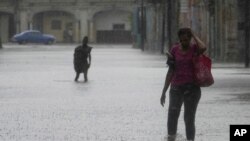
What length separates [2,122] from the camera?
18.5 meters

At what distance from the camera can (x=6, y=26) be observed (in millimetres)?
115000

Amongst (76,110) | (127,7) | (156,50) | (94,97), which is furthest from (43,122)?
(127,7)

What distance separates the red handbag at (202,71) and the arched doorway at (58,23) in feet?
325

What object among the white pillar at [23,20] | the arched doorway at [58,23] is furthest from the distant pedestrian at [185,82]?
the arched doorway at [58,23]

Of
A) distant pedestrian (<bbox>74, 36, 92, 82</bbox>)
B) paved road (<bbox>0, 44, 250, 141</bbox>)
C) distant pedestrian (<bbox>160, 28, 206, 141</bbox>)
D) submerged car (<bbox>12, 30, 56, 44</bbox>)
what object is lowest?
submerged car (<bbox>12, 30, 56, 44</bbox>)

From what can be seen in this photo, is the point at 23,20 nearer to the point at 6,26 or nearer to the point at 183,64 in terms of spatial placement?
the point at 6,26

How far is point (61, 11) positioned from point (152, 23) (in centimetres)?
3686

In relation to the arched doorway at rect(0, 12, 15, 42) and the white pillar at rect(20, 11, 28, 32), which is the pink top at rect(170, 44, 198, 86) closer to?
the white pillar at rect(20, 11, 28, 32)

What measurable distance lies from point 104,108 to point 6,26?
94.3 metres

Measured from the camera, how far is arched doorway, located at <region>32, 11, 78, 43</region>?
373ft

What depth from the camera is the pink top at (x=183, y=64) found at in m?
14.1

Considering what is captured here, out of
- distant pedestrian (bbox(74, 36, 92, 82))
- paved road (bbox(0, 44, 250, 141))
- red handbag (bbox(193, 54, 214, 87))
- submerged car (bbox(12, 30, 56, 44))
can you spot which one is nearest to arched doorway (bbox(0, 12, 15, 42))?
submerged car (bbox(12, 30, 56, 44))

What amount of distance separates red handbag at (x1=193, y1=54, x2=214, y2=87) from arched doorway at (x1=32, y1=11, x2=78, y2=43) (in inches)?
3905

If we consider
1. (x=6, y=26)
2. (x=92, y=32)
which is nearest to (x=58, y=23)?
(x=92, y=32)
